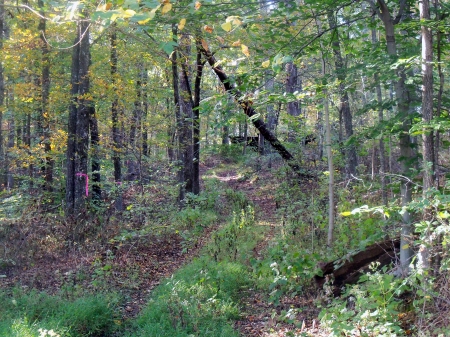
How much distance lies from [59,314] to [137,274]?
2.31 metres

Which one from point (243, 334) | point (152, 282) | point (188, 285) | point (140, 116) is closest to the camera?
point (243, 334)

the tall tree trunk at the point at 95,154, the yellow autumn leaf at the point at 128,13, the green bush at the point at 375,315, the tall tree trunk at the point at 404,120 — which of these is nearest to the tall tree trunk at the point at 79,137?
the tall tree trunk at the point at 95,154

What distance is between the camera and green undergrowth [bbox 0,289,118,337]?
5.03 metres

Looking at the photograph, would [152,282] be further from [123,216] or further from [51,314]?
[123,216]

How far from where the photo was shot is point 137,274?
768 centimetres

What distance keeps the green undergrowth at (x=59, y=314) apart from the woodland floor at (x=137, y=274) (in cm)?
47

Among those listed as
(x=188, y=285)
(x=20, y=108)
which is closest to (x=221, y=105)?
(x=188, y=285)

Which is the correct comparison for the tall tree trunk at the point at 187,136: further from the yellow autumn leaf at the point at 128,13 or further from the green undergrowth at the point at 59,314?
the yellow autumn leaf at the point at 128,13

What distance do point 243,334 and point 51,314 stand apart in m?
2.64

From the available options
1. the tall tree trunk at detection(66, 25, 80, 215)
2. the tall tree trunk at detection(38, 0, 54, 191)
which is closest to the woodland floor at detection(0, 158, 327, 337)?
the tall tree trunk at detection(66, 25, 80, 215)

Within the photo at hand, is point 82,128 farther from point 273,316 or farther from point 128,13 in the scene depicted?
point 128,13

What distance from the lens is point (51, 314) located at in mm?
5578

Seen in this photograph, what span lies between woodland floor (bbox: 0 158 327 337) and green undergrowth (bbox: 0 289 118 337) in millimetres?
475

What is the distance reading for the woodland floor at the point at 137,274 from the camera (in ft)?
18.6
